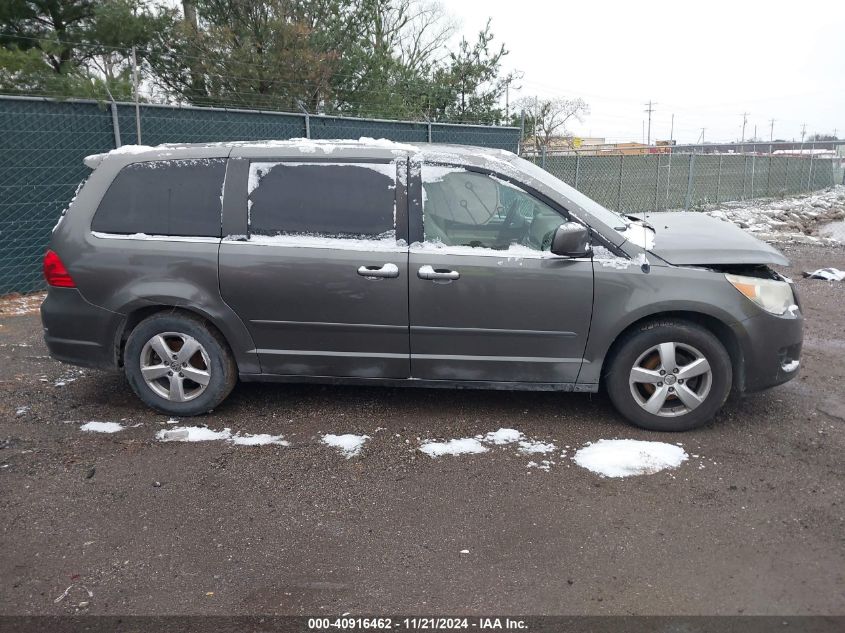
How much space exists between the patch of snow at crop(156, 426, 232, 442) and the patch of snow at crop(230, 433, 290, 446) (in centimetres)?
7

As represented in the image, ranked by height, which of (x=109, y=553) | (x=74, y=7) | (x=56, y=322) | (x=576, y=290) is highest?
(x=74, y=7)

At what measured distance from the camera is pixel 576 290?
13.8 ft

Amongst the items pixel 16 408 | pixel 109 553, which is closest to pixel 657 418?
pixel 109 553

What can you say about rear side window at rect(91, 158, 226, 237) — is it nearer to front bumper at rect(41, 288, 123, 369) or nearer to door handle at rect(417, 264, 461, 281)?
front bumper at rect(41, 288, 123, 369)

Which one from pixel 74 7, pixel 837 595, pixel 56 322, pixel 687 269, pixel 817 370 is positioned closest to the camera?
pixel 837 595

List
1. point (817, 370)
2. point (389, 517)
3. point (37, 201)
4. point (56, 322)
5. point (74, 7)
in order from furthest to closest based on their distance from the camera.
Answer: point (74, 7) → point (37, 201) → point (817, 370) → point (56, 322) → point (389, 517)

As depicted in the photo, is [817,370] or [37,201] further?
[37,201]

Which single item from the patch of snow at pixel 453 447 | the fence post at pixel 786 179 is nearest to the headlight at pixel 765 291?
the patch of snow at pixel 453 447

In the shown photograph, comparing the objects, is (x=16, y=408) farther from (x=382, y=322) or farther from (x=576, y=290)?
(x=576, y=290)

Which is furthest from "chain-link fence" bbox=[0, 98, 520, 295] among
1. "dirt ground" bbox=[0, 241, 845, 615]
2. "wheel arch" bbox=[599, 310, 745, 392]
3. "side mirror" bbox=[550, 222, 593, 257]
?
"wheel arch" bbox=[599, 310, 745, 392]

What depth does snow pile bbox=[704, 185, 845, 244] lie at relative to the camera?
1416 centimetres

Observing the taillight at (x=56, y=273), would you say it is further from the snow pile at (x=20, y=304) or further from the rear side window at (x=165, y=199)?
the snow pile at (x=20, y=304)

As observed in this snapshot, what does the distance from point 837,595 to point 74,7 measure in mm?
12362

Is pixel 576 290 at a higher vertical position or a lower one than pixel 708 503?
higher
